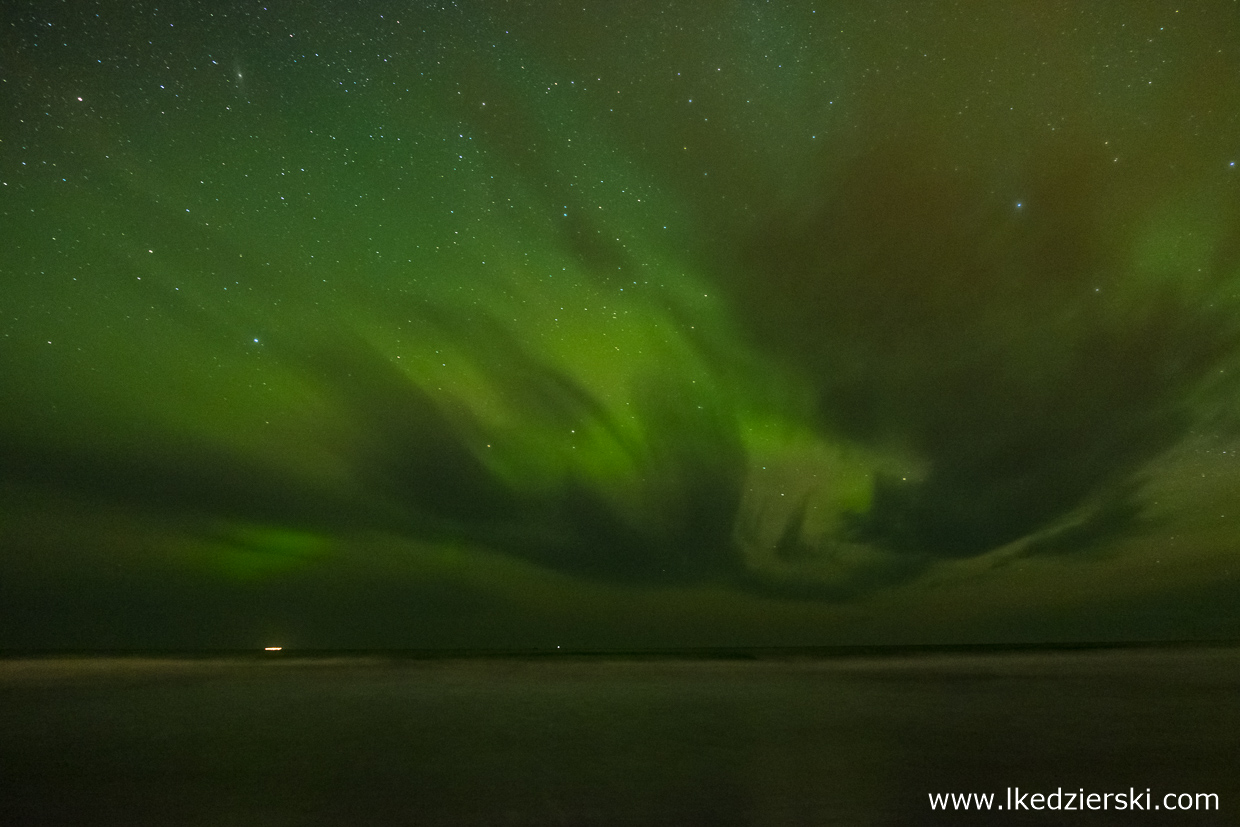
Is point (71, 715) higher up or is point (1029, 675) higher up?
point (1029, 675)

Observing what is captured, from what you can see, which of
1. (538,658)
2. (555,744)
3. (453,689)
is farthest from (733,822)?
(538,658)

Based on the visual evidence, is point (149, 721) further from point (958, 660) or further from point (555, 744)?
point (958, 660)

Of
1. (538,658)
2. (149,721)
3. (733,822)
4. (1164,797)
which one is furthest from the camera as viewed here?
(538,658)

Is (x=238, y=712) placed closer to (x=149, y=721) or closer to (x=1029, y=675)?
(x=149, y=721)

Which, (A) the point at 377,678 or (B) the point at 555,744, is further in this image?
(A) the point at 377,678

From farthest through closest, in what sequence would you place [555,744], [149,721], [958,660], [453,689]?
[958,660]
[453,689]
[149,721]
[555,744]

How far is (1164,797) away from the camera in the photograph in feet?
22.1

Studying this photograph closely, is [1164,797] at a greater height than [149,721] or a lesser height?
greater

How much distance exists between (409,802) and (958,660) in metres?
22.7

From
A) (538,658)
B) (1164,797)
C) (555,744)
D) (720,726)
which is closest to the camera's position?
(1164,797)

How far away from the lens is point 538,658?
86.5 feet

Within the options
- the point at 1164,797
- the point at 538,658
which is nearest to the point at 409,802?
the point at 1164,797

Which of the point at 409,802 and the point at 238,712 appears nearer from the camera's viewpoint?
the point at 409,802

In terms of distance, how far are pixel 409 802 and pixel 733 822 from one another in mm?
2961
